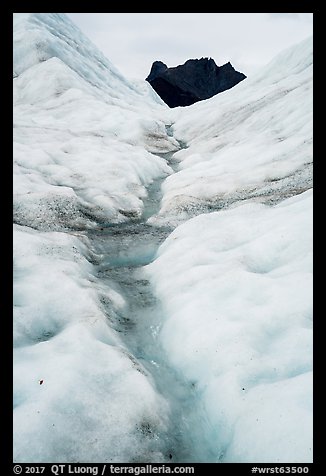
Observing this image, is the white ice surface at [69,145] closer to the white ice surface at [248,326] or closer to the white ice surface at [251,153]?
the white ice surface at [251,153]

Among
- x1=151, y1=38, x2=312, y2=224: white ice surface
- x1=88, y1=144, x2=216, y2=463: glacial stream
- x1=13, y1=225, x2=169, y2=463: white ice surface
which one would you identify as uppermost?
x1=151, y1=38, x2=312, y2=224: white ice surface

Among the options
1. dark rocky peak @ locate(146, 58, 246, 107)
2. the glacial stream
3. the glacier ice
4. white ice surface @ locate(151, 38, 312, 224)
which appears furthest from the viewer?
dark rocky peak @ locate(146, 58, 246, 107)

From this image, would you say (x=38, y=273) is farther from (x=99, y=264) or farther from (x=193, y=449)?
(x=193, y=449)

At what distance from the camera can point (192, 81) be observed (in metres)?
116

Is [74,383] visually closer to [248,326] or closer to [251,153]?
[248,326]

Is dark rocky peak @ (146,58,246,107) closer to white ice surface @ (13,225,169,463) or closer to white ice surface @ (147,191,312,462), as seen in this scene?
white ice surface @ (147,191,312,462)

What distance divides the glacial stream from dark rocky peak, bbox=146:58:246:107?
101781 mm

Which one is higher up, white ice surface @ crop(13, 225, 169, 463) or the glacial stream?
white ice surface @ crop(13, 225, 169, 463)

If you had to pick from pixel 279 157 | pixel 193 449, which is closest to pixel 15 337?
pixel 193 449

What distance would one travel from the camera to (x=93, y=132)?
2766 centimetres

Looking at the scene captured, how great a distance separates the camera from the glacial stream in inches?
235

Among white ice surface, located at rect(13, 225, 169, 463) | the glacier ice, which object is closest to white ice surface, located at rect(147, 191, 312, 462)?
the glacier ice

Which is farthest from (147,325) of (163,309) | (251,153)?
(251,153)
